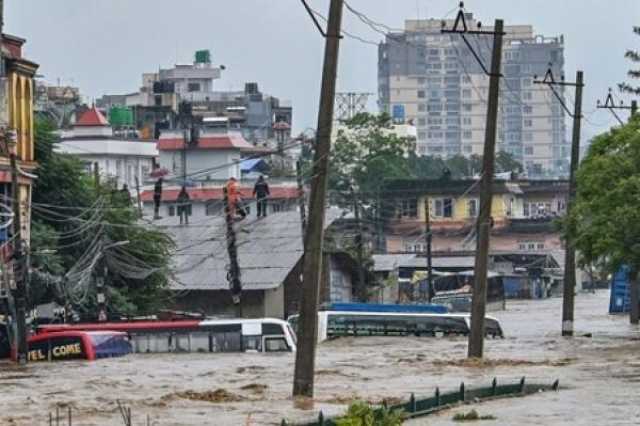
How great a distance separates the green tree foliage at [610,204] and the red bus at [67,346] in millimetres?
14406

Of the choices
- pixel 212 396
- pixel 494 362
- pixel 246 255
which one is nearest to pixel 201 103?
pixel 246 255

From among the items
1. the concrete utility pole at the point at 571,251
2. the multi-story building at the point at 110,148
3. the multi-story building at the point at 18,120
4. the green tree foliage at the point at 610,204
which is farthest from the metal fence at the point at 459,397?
the multi-story building at the point at 110,148

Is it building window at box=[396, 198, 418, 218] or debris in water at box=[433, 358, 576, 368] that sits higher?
debris in water at box=[433, 358, 576, 368]

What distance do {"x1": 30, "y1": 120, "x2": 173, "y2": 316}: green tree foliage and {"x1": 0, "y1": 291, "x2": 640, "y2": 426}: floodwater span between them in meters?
9.20

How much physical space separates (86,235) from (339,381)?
2746 centimetres

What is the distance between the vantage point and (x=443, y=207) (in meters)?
141

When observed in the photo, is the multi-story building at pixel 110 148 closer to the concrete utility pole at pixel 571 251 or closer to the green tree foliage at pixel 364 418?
the concrete utility pole at pixel 571 251

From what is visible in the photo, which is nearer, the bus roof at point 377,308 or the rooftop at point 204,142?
the bus roof at point 377,308

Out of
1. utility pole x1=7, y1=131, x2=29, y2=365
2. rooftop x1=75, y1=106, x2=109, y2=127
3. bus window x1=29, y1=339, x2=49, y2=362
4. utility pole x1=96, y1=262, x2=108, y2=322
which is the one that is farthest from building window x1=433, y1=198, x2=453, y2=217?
utility pole x1=7, y1=131, x2=29, y2=365

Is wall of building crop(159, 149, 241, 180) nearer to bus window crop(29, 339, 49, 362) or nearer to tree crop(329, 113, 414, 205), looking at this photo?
tree crop(329, 113, 414, 205)

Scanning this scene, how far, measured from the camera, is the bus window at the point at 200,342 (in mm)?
58875

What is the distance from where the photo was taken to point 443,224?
466ft

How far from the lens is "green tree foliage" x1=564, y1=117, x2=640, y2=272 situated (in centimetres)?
5641

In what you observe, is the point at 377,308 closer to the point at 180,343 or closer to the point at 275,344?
the point at 275,344
